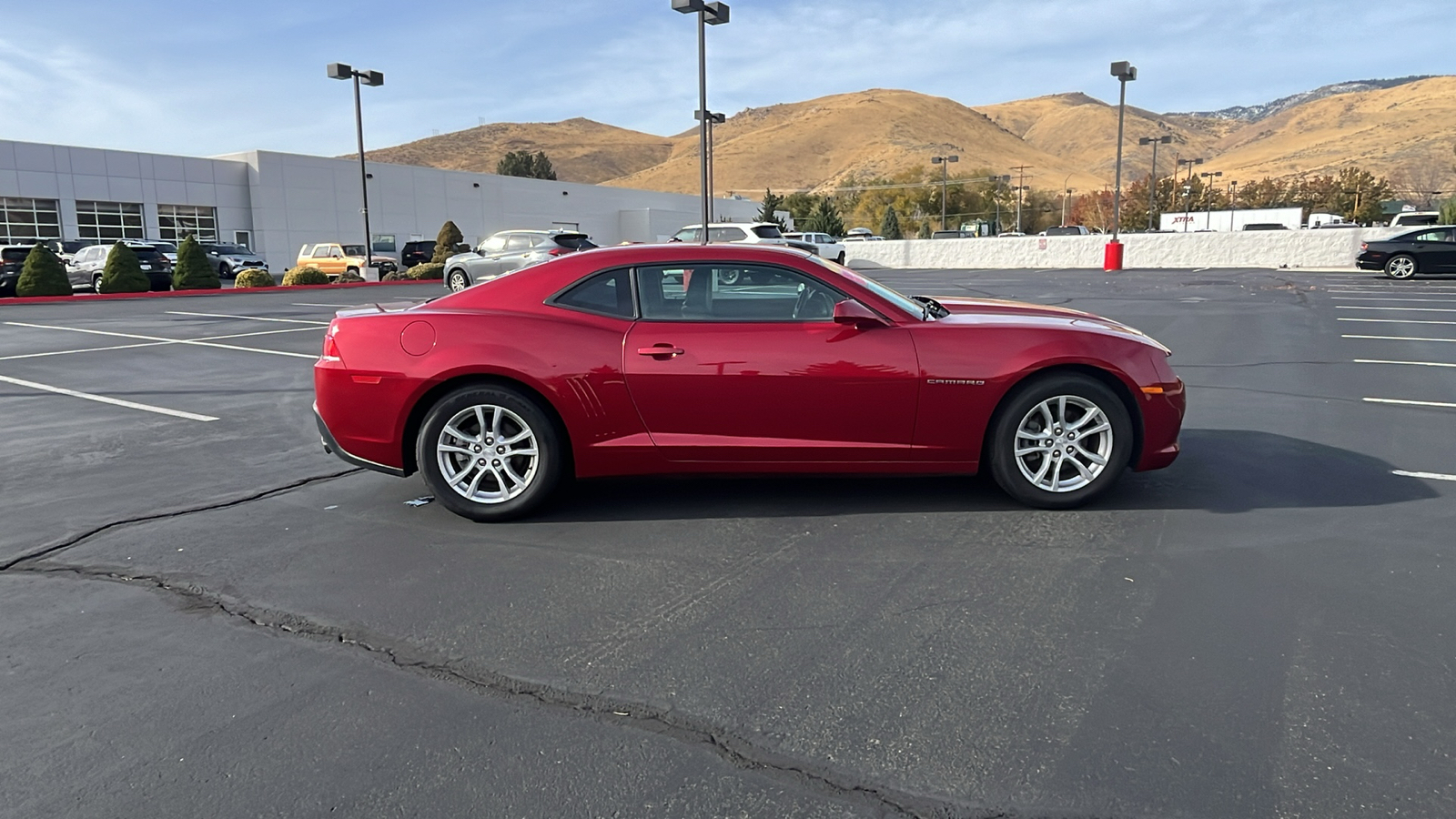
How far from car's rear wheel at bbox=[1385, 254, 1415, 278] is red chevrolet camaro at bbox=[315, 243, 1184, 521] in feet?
84.4

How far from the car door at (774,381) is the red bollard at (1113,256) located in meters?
35.6

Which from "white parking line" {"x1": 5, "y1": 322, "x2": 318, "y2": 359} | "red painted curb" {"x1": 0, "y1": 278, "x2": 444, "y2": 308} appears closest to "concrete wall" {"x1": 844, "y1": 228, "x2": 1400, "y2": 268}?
"red painted curb" {"x1": 0, "y1": 278, "x2": 444, "y2": 308}

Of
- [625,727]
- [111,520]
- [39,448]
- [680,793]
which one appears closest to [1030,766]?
[680,793]

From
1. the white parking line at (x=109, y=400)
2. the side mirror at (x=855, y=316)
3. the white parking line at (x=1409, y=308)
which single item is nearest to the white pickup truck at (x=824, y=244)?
the white parking line at (x=1409, y=308)

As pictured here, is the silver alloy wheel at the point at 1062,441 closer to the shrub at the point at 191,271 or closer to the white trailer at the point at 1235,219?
the shrub at the point at 191,271

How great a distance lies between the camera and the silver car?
2336 cm

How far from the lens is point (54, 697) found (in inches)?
124

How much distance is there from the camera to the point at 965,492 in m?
5.38

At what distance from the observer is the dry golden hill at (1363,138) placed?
112 metres

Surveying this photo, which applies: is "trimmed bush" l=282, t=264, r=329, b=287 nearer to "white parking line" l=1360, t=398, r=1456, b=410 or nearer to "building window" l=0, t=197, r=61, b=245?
"building window" l=0, t=197, r=61, b=245

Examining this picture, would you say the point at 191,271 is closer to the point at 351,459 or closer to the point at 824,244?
the point at 824,244

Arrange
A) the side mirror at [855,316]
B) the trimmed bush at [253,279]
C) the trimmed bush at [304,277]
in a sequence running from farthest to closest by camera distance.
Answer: the trimmed bush at [304,277] < the trimmed bush at [253,279] < the side mirror at [855,316]

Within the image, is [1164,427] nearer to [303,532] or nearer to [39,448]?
[303,532]

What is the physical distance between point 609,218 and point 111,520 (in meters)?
65.0
